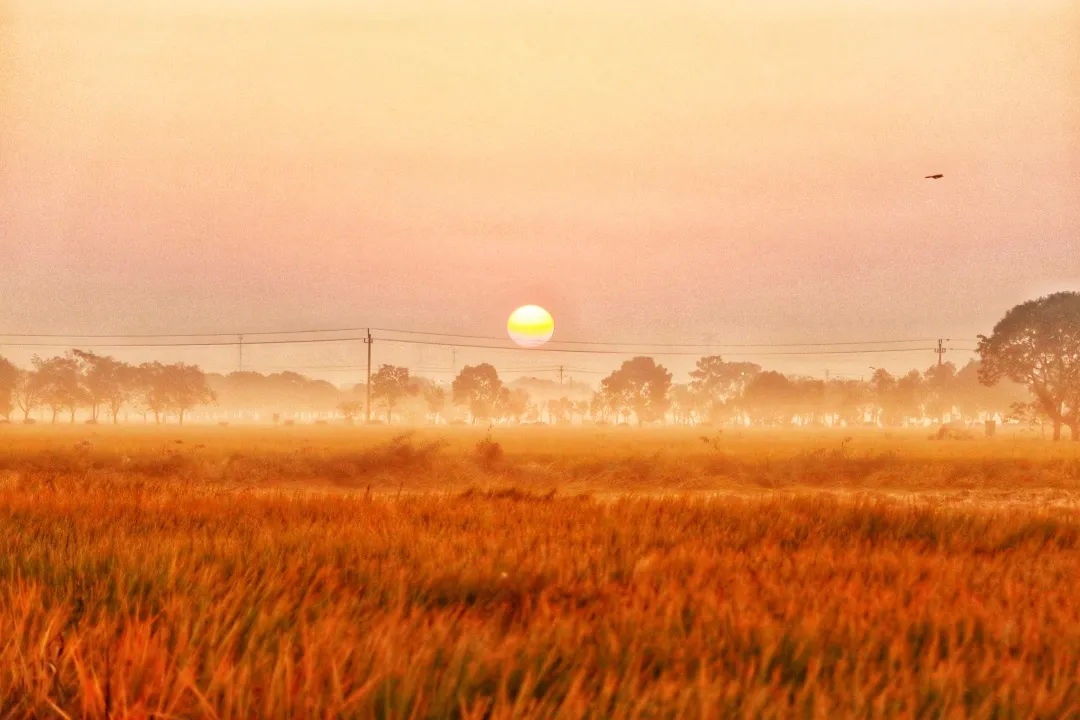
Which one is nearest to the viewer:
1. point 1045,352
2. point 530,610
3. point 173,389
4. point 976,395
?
point 530,610

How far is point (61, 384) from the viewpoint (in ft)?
588

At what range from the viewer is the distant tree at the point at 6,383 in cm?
17012

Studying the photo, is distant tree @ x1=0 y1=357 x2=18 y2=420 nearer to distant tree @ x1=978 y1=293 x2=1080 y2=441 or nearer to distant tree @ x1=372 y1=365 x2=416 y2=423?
distant tree @ x1=372 y1=365 x2=416 y2=423

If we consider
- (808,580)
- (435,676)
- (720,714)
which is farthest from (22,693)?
(808,580)

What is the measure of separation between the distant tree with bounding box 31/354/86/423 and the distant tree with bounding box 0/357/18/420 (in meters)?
6.46

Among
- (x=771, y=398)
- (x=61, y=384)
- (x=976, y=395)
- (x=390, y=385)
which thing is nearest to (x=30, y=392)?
(x=61, y=384)

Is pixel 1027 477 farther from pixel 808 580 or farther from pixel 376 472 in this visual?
pixel 808 580

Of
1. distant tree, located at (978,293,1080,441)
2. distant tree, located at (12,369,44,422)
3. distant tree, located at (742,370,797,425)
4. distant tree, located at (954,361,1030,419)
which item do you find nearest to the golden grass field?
distant tree, located at (978,293,1080,441)

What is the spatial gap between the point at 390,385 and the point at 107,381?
68.5m

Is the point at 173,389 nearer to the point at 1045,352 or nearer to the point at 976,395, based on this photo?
the point at 1045,352

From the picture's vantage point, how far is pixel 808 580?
4.29 meters

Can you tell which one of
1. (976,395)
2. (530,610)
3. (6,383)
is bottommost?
(530,610)

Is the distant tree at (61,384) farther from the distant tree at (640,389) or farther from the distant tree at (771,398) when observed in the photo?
the distant tree at (771,398)

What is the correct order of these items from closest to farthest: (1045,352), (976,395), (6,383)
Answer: (1045,352)
(976,395)
(6,383)
